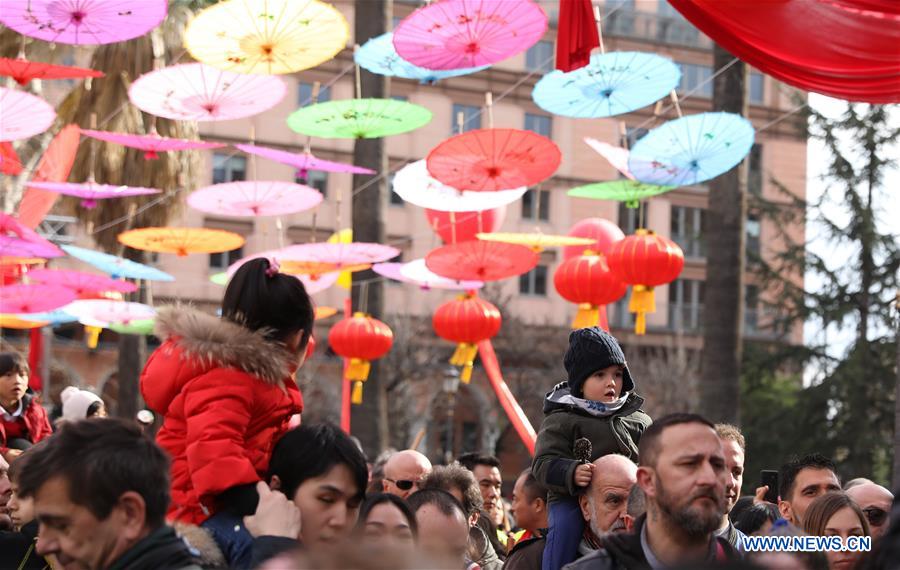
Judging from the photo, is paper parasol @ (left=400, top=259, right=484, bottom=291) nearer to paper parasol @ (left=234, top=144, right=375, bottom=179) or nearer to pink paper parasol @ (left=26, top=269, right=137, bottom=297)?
paper parasol @ (left=234, top=144, right=375, bottom=179)

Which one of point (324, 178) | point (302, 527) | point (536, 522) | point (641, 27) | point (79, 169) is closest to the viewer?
point (302, 527)

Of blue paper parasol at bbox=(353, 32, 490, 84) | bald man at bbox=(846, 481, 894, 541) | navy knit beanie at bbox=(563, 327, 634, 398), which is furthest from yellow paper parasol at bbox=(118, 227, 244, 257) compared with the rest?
navy knit beanie at bbox=(563, 327, 634, 398)

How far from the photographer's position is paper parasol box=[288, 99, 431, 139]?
42.6 ft

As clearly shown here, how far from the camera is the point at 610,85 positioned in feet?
40.5

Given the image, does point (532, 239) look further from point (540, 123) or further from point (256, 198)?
point (540, 123)

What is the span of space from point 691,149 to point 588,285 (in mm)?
3110

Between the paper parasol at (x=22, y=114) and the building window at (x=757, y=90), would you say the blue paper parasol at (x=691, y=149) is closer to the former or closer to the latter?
the paper parasol at (x=22, y=114)

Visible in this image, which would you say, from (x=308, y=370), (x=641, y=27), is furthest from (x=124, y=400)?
(x=641, y=27)

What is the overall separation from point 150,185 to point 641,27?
A: 111 ft

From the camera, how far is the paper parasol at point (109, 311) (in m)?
18.9

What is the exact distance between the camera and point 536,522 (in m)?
8.60

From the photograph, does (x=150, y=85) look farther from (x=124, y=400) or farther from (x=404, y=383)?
(x=404, y=383)

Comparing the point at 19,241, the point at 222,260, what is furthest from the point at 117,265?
the point at 222,260

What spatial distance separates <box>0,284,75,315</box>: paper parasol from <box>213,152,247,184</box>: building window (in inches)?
1042
